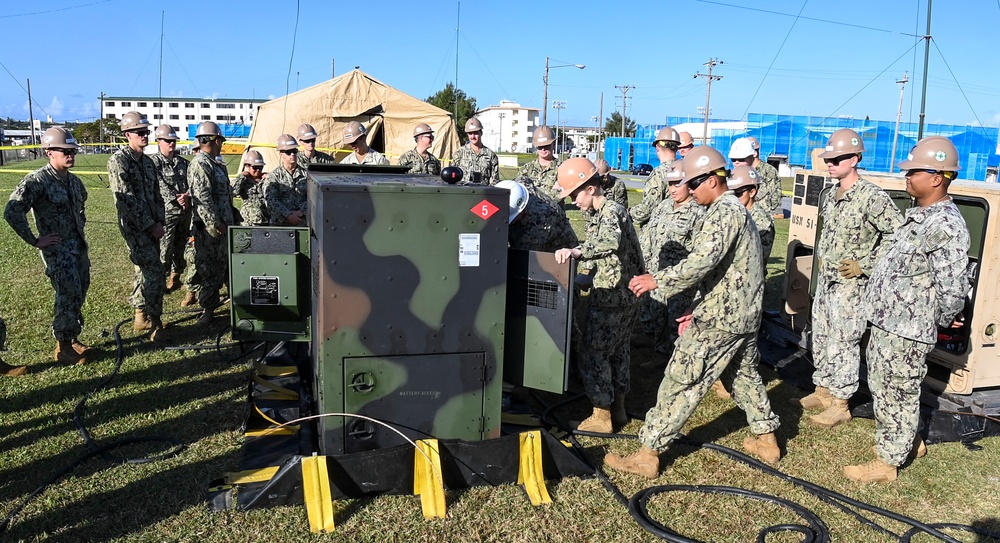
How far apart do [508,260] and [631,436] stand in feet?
5.42

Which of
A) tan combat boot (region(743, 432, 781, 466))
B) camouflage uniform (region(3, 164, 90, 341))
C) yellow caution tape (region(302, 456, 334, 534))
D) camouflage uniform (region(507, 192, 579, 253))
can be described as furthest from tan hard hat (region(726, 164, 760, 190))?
camouflage uniform (region(3, 164, 90, 341))

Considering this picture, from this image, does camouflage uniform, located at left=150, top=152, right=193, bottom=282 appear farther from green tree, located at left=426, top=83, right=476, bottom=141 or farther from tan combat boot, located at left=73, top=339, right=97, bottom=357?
green tree, located at left=426, top=83, right=476, bottom=141

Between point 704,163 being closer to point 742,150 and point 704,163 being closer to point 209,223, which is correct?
point 742,150

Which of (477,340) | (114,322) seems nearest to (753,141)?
(477,340)

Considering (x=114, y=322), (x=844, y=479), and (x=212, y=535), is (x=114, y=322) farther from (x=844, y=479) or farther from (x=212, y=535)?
(x=844, y=479)

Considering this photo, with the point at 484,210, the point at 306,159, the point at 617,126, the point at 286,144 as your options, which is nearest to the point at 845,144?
the point at 484,210

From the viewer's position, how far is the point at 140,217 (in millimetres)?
6984

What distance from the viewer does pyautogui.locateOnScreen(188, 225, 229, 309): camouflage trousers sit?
25.7 ft

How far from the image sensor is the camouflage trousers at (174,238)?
325 inches

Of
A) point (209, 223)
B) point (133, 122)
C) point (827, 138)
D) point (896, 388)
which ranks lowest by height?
point (896, 388)

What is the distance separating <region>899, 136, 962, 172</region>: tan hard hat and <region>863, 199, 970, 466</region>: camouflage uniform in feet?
0.71

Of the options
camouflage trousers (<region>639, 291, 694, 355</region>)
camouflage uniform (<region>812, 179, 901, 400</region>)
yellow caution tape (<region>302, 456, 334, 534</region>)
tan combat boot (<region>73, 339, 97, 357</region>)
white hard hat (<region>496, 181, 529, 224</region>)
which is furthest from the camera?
camouflage trousers (<region>639, 291, 694, 355</region>)

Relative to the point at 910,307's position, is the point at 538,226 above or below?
above

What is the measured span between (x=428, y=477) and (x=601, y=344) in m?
1.64
